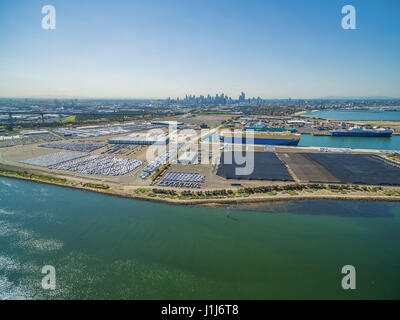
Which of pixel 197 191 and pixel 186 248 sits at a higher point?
pixel 197 191

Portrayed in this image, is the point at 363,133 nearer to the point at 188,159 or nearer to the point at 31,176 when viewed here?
the point at 188,159

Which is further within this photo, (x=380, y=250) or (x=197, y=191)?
(x=197, y=191)

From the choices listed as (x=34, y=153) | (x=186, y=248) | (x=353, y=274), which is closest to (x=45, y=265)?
(x=186, y=248)

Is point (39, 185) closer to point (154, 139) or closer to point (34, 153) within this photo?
point (34, 153)

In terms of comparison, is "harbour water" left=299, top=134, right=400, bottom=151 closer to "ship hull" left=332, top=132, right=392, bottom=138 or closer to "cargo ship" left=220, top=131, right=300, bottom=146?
"ship hull" left=332, top=132, right=392, bottom=138

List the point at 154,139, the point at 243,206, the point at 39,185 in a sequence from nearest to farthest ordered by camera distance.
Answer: the point at 243,206 → the point at 39,185 → the point at 154,139

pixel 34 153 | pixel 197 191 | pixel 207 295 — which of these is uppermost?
pixel 34 153

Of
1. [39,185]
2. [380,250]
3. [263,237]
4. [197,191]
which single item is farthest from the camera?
[39,185]

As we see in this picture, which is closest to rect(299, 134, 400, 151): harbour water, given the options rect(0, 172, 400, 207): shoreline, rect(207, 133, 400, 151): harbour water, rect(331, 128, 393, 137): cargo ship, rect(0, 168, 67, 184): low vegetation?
rect(207, 133, 400, 151): harbour water
